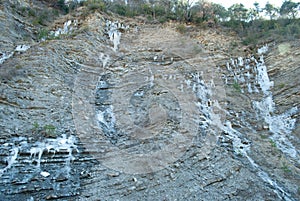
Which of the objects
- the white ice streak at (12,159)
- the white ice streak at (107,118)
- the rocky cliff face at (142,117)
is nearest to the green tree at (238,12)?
the rocky cliff face at (142,117)

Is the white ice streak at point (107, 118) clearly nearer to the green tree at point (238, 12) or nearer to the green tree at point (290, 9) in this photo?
the green tree at point (238, 12)

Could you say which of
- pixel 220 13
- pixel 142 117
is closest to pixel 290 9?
pixel 220 13

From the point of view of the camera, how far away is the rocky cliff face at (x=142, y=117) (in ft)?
20.1

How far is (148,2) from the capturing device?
19328mm

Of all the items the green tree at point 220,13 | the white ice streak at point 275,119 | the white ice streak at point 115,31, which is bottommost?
the white ice streak at point 275,119

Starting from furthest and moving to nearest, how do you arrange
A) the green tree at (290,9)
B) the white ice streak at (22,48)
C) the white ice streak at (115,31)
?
the green tree at (290,9)
the white ice streak at (115,31)
the white ice streak at (22,48)

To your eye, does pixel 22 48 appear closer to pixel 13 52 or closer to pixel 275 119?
pixel 13 52

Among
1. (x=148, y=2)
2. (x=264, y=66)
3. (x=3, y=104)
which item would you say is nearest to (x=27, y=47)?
(x=3, y=104)

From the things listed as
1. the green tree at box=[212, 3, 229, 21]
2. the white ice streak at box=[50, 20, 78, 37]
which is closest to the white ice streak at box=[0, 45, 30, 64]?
the white ice streak at box=[50, 20, 78, 37]

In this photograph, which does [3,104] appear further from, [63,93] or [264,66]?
[264,66]

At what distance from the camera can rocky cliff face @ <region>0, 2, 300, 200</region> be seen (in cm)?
612

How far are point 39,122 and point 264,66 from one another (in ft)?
33.6

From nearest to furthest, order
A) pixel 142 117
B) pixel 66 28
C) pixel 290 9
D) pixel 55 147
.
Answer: pixel 55 147, pixel 142 117, pixel 66 28, pixel 290 9

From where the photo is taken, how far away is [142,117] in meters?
8.69
